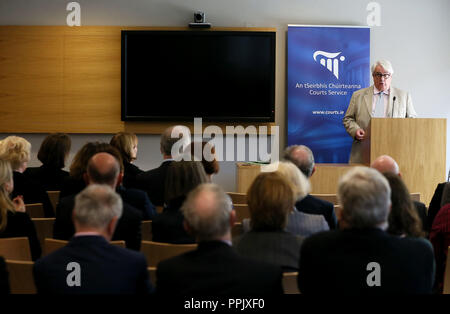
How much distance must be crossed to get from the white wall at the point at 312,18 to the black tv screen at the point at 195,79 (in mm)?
278

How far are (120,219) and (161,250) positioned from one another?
0.69 m

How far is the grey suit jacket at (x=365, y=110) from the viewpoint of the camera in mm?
7367

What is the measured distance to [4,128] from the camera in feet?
30.3

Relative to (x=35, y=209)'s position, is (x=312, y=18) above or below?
above

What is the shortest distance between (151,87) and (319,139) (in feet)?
8.46

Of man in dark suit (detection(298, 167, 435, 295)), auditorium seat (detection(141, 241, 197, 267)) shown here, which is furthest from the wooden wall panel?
man in dark suit (detection(298, 167, 435, 295))

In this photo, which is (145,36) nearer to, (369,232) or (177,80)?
(177,80)

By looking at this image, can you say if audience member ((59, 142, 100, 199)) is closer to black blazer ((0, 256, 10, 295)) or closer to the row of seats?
the row of seats

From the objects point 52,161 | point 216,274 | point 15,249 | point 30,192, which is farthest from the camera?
point 52,161

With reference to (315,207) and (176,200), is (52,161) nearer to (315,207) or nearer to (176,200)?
(176,200)

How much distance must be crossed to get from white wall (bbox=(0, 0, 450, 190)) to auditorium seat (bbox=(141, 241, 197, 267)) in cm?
622

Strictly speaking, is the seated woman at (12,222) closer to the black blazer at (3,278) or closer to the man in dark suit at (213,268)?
the black blazer at (3,278)

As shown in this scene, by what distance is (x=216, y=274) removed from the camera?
2475 mm

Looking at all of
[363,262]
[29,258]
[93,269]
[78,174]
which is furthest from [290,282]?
[78,174]
